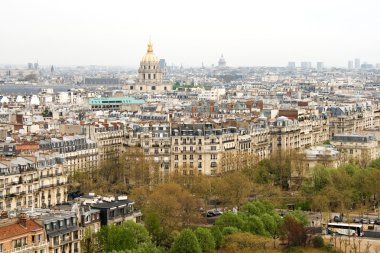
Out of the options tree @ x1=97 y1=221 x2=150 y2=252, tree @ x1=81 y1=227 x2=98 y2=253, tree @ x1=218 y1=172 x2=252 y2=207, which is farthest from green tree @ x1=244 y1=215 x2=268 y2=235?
tree @ x1=81 y1=227 x2=98 y2=253

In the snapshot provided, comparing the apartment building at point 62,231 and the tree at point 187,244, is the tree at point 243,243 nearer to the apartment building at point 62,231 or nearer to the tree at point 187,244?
the tree at point 187,244

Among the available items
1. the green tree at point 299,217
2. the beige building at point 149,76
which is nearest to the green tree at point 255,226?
the green tree at point 299,217

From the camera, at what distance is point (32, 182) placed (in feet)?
193

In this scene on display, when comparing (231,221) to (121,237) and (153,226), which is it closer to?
(153,226)

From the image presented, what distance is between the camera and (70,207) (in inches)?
1994

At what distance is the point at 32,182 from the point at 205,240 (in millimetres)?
15887

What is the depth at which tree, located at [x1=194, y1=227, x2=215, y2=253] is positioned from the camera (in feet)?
158

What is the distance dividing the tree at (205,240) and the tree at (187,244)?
1077mm

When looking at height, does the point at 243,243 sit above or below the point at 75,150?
below

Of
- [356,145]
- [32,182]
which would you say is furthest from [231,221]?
[356,145]

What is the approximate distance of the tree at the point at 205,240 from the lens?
158 ft

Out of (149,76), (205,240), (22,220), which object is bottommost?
(205,240)

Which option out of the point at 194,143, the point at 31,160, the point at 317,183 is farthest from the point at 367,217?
the point at 31,160

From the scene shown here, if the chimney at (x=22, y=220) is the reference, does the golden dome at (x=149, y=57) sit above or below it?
above
